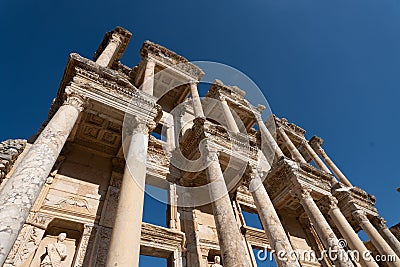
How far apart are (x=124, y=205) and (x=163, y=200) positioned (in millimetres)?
6130

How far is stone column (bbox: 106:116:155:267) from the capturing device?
6.19 m

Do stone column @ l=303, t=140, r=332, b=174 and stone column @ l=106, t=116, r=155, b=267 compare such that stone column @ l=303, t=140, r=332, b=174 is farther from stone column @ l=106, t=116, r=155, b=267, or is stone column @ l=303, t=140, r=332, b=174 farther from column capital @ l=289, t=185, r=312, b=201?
stone column @ l=106, t=116, r=155, b=267

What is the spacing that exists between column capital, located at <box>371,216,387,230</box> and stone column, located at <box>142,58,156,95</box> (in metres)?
16.8

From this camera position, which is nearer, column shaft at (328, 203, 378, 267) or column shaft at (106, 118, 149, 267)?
column shaft at (106, 118, 149, 267)

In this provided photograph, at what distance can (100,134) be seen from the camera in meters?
13.5

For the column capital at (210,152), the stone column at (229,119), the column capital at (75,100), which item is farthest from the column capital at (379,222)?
the column capital at (75,100)

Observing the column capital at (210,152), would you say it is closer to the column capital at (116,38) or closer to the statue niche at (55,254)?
the statue niche at (55,254)

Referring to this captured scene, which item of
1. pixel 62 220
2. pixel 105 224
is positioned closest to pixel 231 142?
pixel 105 224

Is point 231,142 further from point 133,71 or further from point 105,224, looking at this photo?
point 133,71

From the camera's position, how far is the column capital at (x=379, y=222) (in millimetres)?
17172

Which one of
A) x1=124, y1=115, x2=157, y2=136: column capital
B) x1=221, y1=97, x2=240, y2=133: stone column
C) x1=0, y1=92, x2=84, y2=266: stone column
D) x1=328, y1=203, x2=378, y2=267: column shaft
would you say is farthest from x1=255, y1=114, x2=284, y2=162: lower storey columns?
x1=0, y1=92, x2=84, y2=266: stone column

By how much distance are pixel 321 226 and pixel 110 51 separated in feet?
51.8

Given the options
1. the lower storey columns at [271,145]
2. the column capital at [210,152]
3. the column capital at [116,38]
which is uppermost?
the column capital at [116,38]

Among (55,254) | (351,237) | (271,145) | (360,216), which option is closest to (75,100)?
(55,254)
